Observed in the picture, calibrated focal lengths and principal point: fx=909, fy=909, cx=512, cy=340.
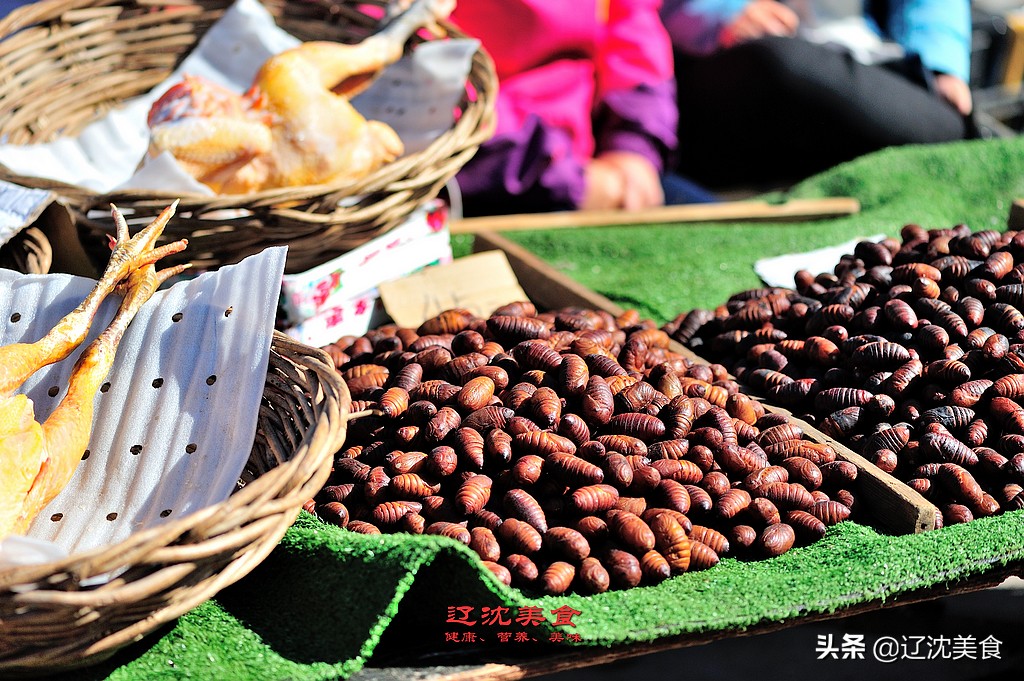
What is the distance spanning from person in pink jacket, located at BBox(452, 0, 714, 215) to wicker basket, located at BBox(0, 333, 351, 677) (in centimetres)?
223

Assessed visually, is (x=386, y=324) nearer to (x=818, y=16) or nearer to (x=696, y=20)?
(x=696, y=20)

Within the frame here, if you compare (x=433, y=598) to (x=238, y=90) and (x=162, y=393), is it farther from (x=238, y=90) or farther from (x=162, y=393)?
(x=238, y=90)

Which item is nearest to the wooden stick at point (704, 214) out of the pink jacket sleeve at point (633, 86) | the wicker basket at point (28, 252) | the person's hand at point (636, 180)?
the person's hand at point (636, 180)

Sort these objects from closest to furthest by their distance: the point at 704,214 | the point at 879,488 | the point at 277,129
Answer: the point at 879,488, the point at 277,129, the point at 704,214

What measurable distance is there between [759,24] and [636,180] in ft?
3.48

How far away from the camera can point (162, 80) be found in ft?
9.11

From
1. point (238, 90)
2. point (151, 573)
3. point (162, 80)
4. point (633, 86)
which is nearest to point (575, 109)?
point (633, 86)

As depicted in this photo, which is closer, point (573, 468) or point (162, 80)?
point (573, 468)

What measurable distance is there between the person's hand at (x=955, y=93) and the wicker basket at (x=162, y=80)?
8.51 feet

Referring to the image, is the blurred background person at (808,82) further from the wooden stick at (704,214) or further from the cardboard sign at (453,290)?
the cardboard sign at (453,290)

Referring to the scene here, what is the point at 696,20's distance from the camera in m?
4.34

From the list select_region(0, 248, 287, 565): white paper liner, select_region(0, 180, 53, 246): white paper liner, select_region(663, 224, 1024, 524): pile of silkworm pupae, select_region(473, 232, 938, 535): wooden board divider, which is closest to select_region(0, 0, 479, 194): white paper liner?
select_region(0, 180, 53, 246): white paper liner

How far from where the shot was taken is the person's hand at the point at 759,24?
4.13 meters

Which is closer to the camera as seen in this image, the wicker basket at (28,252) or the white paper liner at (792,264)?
the wicker basket at (28,252)
